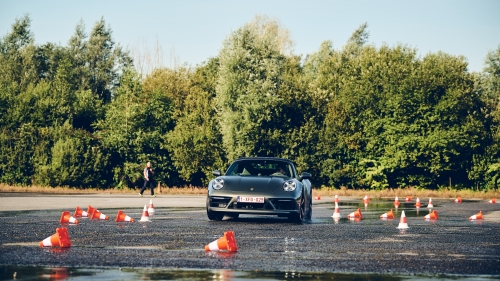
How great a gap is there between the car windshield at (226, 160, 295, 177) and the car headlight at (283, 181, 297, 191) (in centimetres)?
92

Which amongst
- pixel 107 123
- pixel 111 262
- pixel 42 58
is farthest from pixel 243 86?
pixel 111 262

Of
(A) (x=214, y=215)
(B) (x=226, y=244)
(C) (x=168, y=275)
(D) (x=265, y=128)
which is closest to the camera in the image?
(C) (x=168, y=275)

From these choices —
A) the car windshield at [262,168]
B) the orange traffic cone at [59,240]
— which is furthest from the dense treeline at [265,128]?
the orange traffic cone at [59,240]

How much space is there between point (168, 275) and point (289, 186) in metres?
9.71

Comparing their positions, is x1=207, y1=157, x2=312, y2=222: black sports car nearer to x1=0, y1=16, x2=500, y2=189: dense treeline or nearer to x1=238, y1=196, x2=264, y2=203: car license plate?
x1=238, y1=196, x2=264, y2=203: car license plate

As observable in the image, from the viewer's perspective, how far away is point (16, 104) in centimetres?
5962

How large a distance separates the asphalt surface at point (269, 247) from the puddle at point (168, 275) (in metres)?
0.34

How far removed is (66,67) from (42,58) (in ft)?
42.1

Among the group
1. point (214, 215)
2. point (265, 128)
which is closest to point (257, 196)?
point (214, 215)

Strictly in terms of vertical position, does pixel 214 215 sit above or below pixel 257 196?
below

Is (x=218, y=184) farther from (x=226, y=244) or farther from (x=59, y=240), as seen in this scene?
(x=226, y=244)

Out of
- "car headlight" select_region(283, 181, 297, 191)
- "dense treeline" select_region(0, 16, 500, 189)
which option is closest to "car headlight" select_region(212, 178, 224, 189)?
"car headlight" select_region(283, 181, 297, 191)

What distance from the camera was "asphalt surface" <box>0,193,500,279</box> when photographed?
29.3 ft

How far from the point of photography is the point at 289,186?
17469 millimetres
